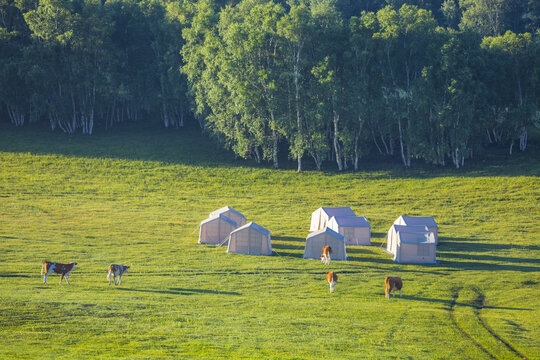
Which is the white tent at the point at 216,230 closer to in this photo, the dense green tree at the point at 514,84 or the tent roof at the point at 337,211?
the tent roof at the point at 337,211

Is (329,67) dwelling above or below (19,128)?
above

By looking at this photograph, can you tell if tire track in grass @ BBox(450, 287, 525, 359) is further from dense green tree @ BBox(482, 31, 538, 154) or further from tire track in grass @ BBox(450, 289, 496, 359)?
dense green tree @ BBox(482, 31, 538, 154)

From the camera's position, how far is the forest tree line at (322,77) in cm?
7538

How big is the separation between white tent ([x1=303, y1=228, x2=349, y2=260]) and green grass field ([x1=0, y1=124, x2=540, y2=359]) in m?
1.23

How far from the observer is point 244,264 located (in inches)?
1585

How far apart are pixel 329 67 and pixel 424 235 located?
128 ft

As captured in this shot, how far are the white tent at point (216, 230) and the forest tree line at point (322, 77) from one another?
30229mm

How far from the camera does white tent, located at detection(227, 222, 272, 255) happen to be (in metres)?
44.2

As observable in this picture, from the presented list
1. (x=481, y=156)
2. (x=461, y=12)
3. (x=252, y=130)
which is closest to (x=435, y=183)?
(x=481, y=156)

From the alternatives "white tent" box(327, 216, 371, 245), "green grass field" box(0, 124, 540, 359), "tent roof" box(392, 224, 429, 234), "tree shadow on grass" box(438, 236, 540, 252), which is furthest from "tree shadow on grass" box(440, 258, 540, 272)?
"white tent" box(327, 216, 371, 245)

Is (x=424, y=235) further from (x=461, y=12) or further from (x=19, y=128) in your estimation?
(x=461, y=12)

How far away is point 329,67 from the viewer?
77000 millimetres

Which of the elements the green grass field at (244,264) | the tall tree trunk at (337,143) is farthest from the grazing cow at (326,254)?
the tall tree trunk at (337,143)

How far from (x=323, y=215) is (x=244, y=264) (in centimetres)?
1386
